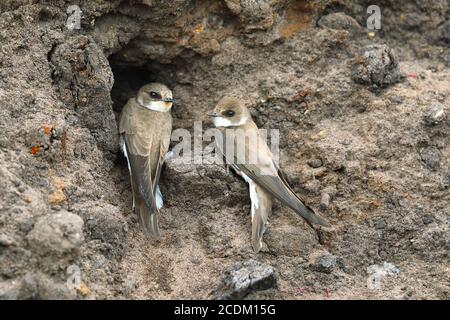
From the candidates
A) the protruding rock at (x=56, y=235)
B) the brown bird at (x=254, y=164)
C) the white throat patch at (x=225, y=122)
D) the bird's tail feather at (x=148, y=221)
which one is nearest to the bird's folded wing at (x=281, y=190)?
the brown bird at (x=254, y=164)

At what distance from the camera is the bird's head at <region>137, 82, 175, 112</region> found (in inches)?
221

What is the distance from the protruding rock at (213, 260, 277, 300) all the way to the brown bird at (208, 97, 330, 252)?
321 millimetres

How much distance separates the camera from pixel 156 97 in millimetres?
5617

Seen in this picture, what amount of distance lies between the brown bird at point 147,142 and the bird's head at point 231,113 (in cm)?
34

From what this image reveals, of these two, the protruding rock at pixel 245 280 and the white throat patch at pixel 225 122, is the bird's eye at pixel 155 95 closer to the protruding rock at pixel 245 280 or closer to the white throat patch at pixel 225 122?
the white throat patch at pixel 225 122

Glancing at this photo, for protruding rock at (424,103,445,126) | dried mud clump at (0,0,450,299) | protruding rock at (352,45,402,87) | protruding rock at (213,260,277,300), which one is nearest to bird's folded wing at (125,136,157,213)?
dried mud clump at (0,0,450,299)

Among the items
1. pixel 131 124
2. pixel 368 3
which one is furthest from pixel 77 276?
pixel 368 3

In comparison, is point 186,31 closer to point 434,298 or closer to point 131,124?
point 131,124

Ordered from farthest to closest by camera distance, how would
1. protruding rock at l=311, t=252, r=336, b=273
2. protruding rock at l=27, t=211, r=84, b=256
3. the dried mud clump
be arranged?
protruding rock at l=311, t=252, r=336, b=273, the dried mud clump, protruding rock at l=27, t=211, r=84, b=256

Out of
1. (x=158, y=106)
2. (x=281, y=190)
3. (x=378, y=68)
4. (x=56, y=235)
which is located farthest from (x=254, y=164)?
(x=56, y=235)

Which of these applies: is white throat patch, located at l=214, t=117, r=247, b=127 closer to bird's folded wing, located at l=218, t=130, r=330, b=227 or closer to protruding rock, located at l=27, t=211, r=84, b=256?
bird's folded wing, located at l=218, t=130, r=330, b=227

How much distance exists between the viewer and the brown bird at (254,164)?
4.81 m

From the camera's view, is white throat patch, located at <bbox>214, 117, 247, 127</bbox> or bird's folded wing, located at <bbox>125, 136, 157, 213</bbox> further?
white throat patch, located at <bbox>214, 117, 247, 127</bbox>

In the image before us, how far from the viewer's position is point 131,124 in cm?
541
